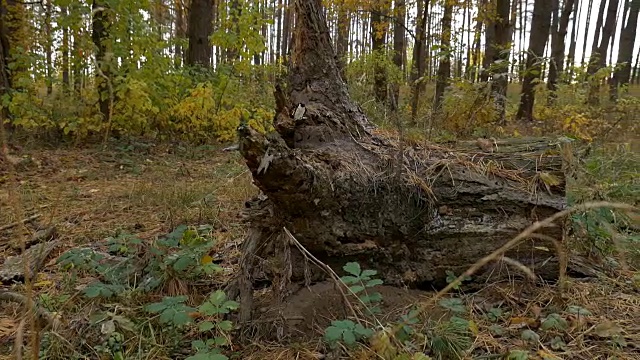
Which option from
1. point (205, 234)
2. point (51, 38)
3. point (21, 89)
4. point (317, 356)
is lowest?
point (317, 356)

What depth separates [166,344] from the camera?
5.57 ft

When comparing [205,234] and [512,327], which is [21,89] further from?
[512,327]

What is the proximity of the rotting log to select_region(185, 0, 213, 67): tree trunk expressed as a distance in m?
6.11

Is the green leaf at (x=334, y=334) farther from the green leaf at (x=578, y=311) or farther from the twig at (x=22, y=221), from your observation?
the twig at (x=22, y=221)

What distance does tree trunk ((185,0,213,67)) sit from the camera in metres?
7.99

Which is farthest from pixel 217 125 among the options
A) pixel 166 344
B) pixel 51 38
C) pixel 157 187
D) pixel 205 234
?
pixel 166 344

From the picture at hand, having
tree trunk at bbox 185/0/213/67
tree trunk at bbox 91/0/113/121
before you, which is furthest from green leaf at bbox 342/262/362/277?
tree trunk at bbox 185/0/213/67

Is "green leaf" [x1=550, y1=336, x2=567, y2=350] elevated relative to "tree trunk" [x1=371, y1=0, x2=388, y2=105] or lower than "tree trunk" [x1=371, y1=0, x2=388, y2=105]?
lower

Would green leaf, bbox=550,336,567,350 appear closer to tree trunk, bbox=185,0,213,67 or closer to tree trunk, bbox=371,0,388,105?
tree trunk, bbox=371,0,388,105

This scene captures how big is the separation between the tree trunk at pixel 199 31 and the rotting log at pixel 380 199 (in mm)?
6108

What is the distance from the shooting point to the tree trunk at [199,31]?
26.2 ft

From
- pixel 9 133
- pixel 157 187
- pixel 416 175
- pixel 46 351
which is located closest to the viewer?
pixel 46 351

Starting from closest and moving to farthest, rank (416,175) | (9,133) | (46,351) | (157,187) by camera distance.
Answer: (46,351) < (416,175) < (157,187) < (9,133)

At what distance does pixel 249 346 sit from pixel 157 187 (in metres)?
2.68
